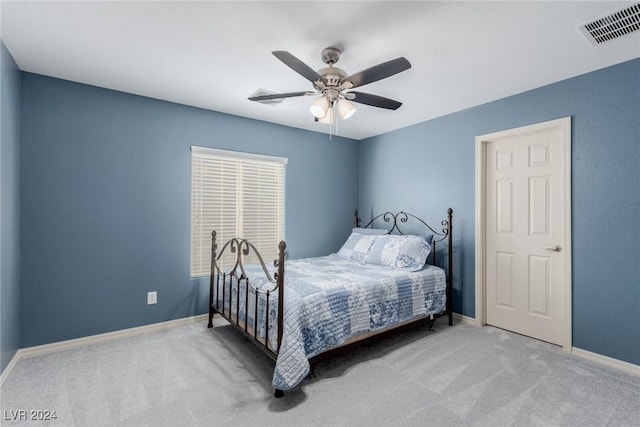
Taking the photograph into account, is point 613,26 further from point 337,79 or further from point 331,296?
point 331,296

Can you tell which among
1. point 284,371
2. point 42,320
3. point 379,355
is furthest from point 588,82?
point 42,320

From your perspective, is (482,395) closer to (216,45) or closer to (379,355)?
(379,355)

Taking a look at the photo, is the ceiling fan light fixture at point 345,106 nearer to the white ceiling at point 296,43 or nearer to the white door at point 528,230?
the white ceiling at point 296,43

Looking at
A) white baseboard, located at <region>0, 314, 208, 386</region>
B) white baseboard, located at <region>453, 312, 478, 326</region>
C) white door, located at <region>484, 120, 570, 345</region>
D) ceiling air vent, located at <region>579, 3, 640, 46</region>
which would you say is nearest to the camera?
ceiling air vent, located at <region>579, 3, 640, 46</region>

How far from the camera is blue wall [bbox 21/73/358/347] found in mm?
2693

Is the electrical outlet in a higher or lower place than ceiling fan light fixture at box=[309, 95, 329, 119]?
lower

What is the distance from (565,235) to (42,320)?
4820 millimetres

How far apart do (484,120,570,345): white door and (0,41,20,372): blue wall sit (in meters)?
4.43

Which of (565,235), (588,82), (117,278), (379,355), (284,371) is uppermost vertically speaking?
(588,82)

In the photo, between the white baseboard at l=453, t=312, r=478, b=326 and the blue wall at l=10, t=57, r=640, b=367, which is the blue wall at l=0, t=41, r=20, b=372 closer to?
the blue wall at l=10, t=57, r=640, b=367

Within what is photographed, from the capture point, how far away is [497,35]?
2094 millimetres

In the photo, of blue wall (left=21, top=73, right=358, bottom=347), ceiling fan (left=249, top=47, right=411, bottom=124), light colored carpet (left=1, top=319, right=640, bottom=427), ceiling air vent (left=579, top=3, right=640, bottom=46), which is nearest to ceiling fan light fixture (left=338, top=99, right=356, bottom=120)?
ceiling fan (left=249, top=47, right=411, bottom=124)

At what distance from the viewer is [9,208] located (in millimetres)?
2377

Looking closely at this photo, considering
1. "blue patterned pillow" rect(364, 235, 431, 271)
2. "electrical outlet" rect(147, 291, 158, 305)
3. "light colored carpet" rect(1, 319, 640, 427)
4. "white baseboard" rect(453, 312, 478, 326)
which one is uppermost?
"blue patterned pillow" rect(364, 235, 431, 271)
